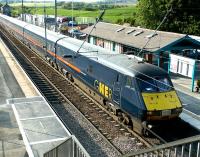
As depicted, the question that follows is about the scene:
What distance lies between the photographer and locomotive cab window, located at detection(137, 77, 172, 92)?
15332 mm

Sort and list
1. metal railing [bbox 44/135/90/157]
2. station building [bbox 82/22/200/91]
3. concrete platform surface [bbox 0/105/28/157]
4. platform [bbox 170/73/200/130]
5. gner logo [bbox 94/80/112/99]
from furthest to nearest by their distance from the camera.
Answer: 1. station building [bbox 82/22/200/91]
2. platform [bbox 170/73/200/130]
3. gner logo [bbox 94/80/112/99]
4. concrete platform surface [bbox 0/105/28/157]
5. metal railing [bbox 44/135/90/157]

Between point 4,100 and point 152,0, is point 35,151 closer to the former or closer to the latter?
point 4,100

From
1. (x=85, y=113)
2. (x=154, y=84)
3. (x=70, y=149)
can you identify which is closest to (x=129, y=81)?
(x=154, y=84)

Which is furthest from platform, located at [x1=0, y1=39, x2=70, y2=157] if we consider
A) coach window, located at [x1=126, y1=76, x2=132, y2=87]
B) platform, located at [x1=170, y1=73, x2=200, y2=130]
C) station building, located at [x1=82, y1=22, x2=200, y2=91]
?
station building, located at [x1=82, y1=22, x2=200, y2=91]

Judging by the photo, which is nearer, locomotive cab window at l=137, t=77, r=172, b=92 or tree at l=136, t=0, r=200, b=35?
locomotive cab window at l=137, t=77, r=172, b=92

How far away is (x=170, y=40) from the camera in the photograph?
101ft

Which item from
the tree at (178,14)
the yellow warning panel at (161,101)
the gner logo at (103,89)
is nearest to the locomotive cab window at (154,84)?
the yellow warning panel at (161,101)

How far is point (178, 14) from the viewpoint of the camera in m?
44.4

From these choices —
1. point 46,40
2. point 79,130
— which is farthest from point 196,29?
point 79,130

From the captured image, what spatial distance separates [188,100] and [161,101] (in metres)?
8.03

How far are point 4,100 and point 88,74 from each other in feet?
17.2

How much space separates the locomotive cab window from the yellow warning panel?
0.22 m

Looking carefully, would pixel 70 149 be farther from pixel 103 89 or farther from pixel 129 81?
pixel 103 89

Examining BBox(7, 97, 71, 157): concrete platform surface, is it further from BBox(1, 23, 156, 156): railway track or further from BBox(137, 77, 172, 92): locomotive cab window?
BBox(137, 77, 172, 92): locomotive cab window
